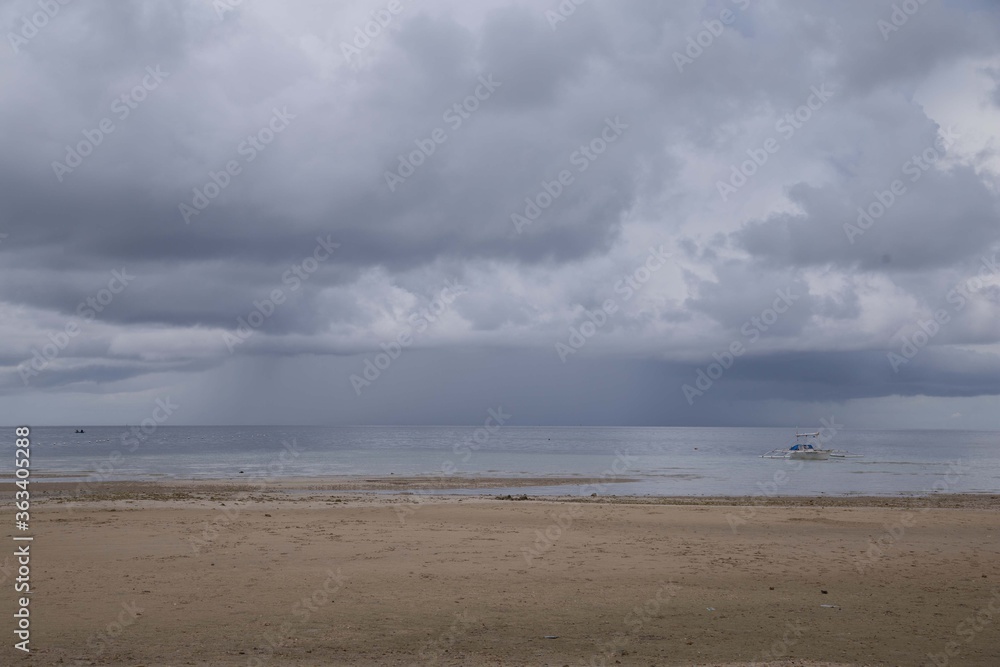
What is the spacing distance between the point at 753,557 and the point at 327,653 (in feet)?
36.2

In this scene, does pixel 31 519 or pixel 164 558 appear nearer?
pixel 164 558

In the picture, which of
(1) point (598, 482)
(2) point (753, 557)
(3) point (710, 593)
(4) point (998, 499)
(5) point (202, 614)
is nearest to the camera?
(5) point (202, 614)

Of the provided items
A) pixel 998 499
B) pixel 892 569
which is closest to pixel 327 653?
pixel 892 569

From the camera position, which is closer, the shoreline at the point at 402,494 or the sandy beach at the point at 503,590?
the sandy beach at the point at 503,590

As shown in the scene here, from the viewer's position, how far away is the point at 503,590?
1343cm

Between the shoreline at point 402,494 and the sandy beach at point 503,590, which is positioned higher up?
the shoreline at point 402,494

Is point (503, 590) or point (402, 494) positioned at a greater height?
point (402, 494)

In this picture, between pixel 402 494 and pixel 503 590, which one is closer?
pixel 503 590

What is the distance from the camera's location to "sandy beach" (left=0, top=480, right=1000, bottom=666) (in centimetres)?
997

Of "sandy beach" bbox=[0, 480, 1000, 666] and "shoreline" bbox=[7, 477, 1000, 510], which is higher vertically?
"shoreline" bbox=[7, 477, 1000, 510]

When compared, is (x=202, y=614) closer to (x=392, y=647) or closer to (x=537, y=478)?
(x=392, y=647)

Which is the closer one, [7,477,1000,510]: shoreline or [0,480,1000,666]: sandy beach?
[0,480,1000,666]: sandy beach

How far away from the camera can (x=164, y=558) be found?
15.9 metres

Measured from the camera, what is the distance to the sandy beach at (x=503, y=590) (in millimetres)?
9969
